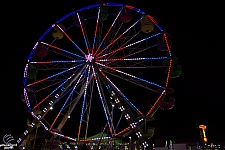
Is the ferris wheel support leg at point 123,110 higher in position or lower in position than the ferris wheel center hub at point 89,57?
lower

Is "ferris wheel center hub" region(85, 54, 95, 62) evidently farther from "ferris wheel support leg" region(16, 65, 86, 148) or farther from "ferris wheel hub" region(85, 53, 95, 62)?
"ferris wheel support leg" region(16, 65, 86, 148)

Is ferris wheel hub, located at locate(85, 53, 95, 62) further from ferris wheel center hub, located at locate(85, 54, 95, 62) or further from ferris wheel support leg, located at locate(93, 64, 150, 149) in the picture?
ferris wheel support leg, located at locate(93, 64, 150, 149)

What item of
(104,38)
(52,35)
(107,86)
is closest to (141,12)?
(104,38)

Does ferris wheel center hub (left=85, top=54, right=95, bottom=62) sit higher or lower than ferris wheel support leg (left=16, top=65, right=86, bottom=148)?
higher

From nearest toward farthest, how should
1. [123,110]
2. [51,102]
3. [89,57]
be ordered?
[123,110] → [89,57] → [51,102]

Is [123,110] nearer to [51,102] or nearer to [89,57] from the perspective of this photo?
[89,57]

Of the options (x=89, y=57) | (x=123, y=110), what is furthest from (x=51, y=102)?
(x=123, y=110)

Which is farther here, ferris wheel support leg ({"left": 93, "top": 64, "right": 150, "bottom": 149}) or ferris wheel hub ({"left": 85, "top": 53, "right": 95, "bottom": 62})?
ferris wheel hub ({"left": 85, "top": 53, "right": 95, "bottom": 62})

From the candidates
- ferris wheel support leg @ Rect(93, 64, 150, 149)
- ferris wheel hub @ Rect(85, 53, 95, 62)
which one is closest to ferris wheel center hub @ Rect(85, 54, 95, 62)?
ferris wheel hub @ Rect(85, 53, 95, 62)

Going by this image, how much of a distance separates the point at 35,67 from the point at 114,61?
15.5ft

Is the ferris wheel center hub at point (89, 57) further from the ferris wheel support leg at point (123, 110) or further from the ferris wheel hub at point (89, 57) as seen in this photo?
the ferris wheel support leg at point (123, 110)

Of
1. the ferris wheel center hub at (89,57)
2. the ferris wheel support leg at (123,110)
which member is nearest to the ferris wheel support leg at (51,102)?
the ferris wheel center hub at (89,57)

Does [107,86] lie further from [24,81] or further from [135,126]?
[24,81]

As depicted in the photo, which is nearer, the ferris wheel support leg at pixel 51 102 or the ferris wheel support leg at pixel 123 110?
the ferris wheel support leg at pixel 123 110
